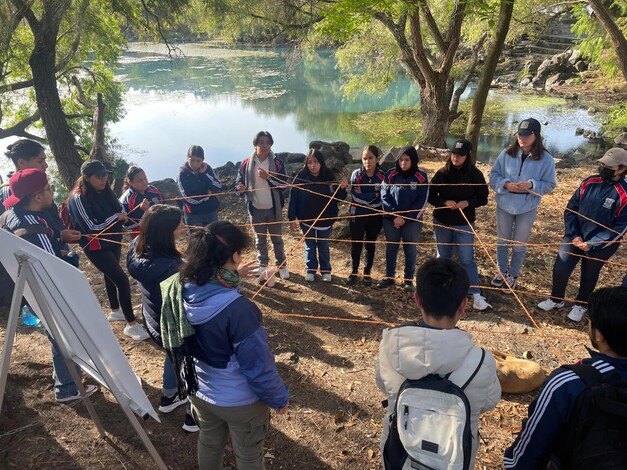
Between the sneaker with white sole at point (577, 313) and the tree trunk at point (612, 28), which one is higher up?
the tree trunk at point (612, 28)

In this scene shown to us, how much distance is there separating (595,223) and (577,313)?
1015 mm

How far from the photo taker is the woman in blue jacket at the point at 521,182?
13.0 ft

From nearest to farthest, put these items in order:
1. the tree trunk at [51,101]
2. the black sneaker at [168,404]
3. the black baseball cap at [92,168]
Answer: the black sneaker at [168,404] < the black baseball cap at [92,168] < the tree trunk at [51,101]

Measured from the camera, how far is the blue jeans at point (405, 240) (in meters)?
4.42

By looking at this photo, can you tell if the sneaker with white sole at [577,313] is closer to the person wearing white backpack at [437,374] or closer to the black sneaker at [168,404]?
the person wearing white backpack at [437,374]

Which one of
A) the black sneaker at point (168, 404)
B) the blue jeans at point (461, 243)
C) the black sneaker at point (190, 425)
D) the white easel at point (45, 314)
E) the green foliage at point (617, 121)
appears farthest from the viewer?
the green foliage at point (617, 121)

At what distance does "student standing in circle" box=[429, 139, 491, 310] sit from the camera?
407 centimetres

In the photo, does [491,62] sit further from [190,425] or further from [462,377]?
[190,425]

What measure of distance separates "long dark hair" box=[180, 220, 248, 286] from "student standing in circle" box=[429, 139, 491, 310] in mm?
2846

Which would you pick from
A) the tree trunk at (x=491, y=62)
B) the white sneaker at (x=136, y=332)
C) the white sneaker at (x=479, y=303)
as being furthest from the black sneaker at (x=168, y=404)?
the tree trunk at (x=491, y=62)

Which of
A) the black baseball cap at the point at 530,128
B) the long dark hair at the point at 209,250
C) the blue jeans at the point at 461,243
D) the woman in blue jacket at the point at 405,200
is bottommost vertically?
the blue jeans at the point at 461,243

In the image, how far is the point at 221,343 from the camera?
1851 mm

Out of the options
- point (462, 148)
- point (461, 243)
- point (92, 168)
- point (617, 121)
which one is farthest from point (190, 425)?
point (617, 121)

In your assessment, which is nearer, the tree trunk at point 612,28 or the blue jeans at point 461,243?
the blue jeans at point 461,243
